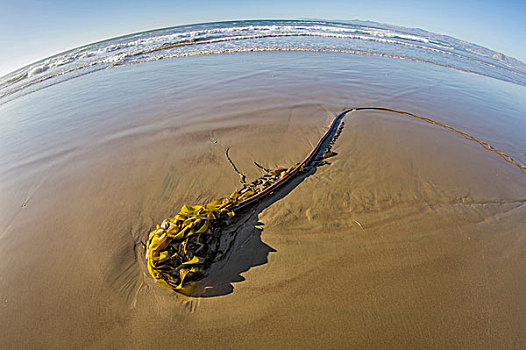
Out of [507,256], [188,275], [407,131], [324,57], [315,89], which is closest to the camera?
[188,275]

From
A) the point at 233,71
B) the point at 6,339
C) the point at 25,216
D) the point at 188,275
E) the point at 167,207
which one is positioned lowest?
the point at 6,339

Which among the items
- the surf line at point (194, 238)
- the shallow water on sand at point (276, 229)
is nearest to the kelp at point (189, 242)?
the surf line at point (194, 238)

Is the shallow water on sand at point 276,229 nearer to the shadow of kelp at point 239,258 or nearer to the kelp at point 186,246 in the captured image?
the shadow of kelp at point 239,258

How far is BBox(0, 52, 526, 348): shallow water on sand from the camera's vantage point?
4.80 feet

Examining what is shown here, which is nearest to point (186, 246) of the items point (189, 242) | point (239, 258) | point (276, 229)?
point (189, 242)

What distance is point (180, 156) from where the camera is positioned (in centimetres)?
318

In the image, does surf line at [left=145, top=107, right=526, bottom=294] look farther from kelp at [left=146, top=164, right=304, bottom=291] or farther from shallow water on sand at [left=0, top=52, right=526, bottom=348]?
shallow water on sand at [left=0, top=52, right=526, bottom=348]

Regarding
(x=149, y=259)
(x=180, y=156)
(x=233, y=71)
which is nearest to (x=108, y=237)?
(x=149, y=259)

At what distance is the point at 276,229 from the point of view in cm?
207

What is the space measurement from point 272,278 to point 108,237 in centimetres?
169

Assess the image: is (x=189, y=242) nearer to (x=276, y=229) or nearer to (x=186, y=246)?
(x=186, y=246)

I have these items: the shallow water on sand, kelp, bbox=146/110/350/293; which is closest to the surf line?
kelp, bbox=146/110/350/293

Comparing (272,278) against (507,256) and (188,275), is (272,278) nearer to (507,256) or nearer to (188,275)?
(188,275)

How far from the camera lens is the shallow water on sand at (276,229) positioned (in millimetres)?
1464
